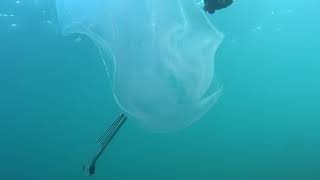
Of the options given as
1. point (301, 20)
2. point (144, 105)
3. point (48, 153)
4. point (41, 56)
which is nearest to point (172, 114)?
point (144, 105)

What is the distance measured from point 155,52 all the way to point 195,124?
14.4 feet

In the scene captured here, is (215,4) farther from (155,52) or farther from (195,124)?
(195,124)

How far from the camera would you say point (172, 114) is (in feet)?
8.46

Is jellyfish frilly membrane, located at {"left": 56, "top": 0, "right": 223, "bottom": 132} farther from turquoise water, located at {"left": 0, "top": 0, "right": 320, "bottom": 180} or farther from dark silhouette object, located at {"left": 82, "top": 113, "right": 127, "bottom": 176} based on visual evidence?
turquoise water, located at {"left": 0, "top": 0, "right": 320, "bottom": 180}

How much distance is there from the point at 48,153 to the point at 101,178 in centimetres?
80

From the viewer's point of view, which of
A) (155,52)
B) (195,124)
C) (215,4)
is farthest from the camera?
(195,124)

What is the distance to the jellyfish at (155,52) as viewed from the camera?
2.37 m

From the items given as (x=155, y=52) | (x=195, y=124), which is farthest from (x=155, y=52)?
(x=195, y=124)

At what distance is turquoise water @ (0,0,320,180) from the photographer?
5.40m

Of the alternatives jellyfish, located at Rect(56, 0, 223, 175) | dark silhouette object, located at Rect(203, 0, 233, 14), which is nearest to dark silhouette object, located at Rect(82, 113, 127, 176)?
jellyfish, located at Rect(56, 0, 223, 175)

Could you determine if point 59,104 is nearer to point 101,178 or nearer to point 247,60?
point 101,178

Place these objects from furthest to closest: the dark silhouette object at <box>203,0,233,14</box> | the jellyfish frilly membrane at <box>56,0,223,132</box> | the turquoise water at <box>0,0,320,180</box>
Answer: the turquoise water at <box>0,0,320,180</box> < the jellyfish frilly membrane at <box>56,0,223,132</box> < the dark silhouette object at <box>203,0,233,14</box>

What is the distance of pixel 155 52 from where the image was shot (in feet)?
7.85

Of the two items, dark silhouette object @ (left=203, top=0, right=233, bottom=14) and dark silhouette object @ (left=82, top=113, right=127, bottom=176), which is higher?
dark silhouette object @ (left=203, top=0, right=233, bottom=14)
